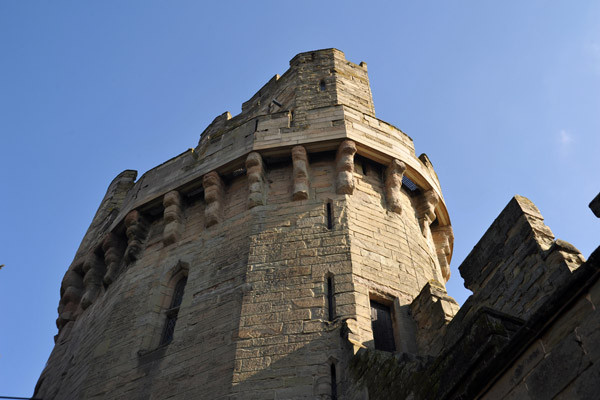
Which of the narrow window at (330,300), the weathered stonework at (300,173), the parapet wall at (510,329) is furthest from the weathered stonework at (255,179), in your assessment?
the parapet wall at (510,329)

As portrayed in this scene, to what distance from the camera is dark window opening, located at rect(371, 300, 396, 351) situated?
786 cm

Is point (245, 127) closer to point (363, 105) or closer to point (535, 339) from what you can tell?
point (363, 105)

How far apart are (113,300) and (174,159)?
3.27 m

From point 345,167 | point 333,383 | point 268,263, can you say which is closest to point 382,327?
point 333,383

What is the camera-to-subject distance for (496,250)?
666 centimetres

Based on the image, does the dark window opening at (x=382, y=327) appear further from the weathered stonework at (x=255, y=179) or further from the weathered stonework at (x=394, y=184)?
the weathered stonework at (x=255, y=179)

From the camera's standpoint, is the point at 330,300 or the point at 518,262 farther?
the point at 330,300

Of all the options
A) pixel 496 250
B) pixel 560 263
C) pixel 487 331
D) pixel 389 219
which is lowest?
pixel 487 331

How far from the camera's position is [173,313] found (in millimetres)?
9391

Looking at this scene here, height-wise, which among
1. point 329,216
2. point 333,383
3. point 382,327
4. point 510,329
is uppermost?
point 329,216

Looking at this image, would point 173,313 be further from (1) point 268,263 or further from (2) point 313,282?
(2) point 313,282

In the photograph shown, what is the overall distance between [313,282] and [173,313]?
8.44ft

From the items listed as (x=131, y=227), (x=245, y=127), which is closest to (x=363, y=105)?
(x=245, y=127)

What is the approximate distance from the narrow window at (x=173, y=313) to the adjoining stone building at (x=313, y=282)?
0.09 ft
